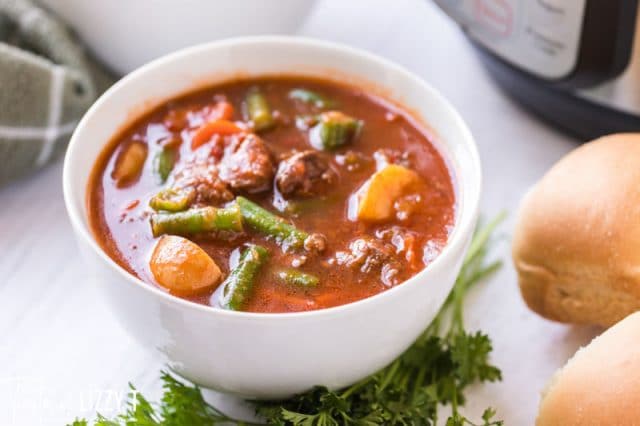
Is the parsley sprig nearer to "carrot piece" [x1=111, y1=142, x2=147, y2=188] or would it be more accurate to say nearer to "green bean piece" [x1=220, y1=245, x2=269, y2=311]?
"green bean piece" [x1=220, y1=245, x2=269, y2=311]

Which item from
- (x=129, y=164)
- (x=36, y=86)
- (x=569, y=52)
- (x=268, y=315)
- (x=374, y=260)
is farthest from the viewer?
(x=36, y=86)

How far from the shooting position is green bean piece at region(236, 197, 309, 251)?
194 centimetres

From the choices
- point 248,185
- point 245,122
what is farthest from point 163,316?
point 245,122

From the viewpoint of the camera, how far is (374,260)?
6.22 feet

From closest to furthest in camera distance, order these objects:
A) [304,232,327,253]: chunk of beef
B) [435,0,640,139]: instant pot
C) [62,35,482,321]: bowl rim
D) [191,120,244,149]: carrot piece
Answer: [62,35,482,321]: bowl rim < [304,232,327,253]: chunk of beef < [191,120,244,149]: carrot piece < [435,0,640,139]: instant pot

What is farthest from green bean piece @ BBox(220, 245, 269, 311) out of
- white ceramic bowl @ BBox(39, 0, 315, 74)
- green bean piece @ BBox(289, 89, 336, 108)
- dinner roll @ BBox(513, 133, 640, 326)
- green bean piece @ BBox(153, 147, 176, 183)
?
white ceramic bowl @ BBox(39, 0, 315, 74)

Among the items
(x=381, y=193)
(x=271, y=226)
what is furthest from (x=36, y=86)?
(x=381, y=193)

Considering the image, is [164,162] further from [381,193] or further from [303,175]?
[381,193]

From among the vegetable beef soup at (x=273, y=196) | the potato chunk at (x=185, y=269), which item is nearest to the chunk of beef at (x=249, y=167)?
the vegetable beef soup at (x=273, y=196)

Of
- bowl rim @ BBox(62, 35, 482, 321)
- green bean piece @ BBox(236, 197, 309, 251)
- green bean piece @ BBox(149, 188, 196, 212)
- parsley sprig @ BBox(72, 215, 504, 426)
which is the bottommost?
parsley sprig @ BBox(72, 215, 504, 426)

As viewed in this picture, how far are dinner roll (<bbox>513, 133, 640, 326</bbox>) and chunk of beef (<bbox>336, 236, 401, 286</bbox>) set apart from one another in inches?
16.4

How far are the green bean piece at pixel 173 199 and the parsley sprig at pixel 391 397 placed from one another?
362 mm

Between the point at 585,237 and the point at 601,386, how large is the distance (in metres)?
0.38

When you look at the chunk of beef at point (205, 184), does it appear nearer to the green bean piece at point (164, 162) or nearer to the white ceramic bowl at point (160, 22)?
the green bean piece at point (164, 162)
